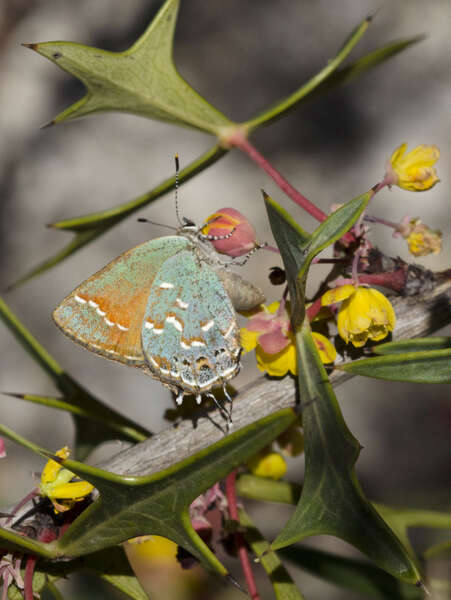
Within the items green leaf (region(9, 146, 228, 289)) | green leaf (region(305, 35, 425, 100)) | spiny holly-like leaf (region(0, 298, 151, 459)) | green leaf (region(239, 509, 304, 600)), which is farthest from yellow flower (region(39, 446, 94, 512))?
green leaf (region(305, 35, 425, 100))

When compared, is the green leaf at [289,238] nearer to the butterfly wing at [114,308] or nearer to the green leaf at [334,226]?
the green leaf at [334,226]

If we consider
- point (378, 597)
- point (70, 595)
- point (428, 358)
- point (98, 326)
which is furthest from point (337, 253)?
point (70, 595)

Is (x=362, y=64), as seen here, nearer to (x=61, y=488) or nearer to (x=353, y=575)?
(x=61, y=488)

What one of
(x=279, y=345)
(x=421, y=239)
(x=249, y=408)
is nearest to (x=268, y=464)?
(x=249, y=408)

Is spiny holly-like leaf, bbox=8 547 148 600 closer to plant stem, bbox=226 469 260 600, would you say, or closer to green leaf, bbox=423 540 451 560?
plant stem, bbox=226 469 260 600

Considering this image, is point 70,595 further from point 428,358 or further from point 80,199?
point 428,358

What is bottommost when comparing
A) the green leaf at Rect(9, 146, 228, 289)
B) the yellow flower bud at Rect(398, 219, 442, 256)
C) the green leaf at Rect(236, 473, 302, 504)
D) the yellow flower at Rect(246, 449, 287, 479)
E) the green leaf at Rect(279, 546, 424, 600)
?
the green leaf at Rect(279, 546, 424, 600)
